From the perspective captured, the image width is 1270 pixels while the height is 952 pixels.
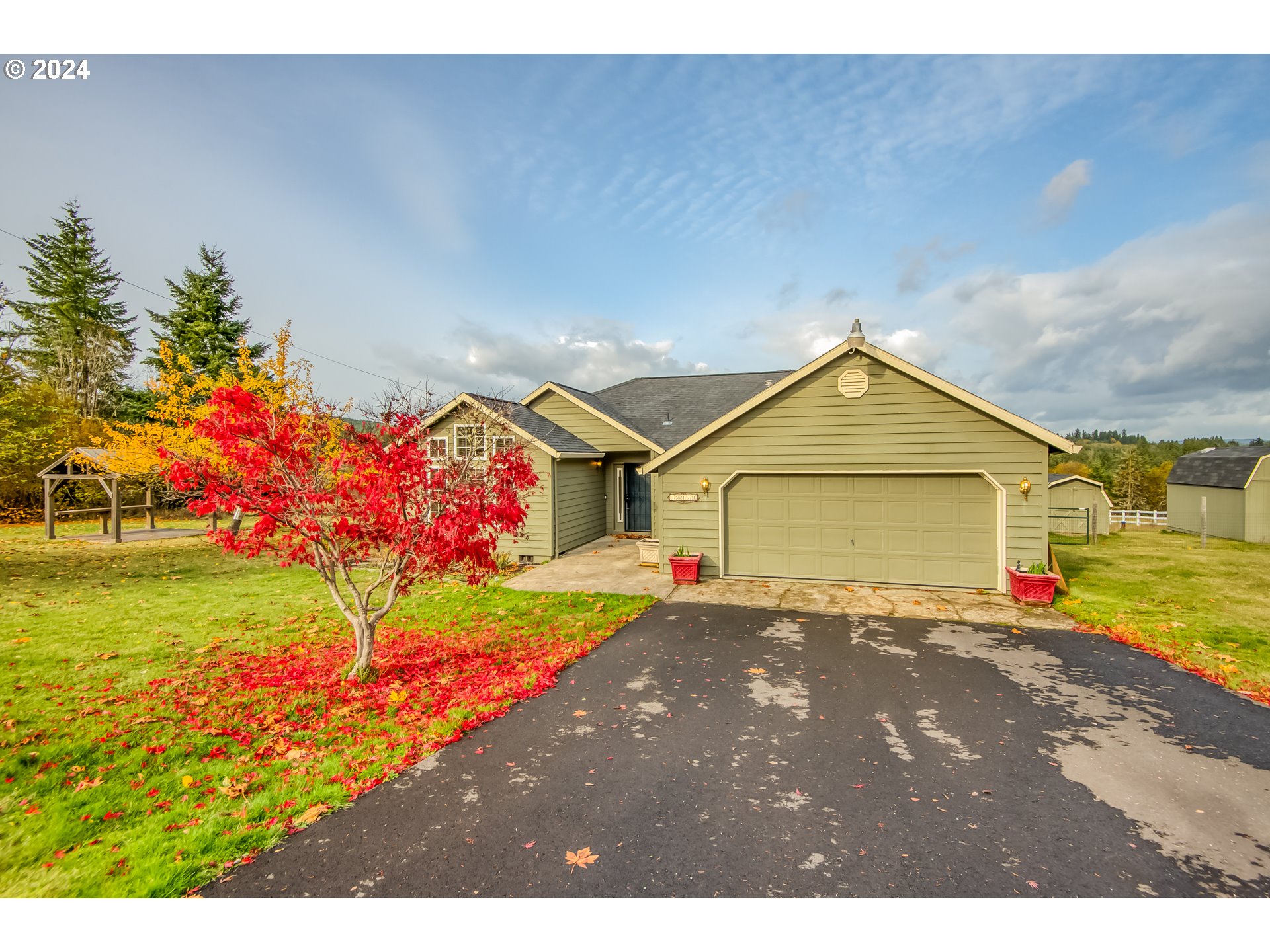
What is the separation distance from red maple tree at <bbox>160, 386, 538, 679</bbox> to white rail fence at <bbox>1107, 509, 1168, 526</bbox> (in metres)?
31.6

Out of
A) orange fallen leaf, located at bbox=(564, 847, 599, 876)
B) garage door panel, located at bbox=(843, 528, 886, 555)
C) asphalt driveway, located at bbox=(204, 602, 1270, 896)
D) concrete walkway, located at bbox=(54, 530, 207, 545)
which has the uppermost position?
garage door panel, located at bbox=(843, 528, 886, 555)

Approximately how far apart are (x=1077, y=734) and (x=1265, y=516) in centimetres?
2225

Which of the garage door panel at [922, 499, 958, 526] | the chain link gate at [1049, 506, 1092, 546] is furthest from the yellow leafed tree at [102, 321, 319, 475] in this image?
the chain link gate at [1049, 506, 1092, 546]

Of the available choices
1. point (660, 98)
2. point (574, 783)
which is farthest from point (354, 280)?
point (574, 783)

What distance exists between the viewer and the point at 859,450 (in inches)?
401

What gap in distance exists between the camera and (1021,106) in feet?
30.9

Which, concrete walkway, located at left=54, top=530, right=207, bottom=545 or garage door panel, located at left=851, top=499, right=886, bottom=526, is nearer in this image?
garage door panel, located at left=851, top=499, right=886, bottom=526

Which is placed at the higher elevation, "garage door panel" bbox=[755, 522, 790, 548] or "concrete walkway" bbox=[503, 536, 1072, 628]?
"garage door panel" bbox=[755, 522, 790, 548]

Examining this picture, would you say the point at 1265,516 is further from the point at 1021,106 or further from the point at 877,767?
the point at 877,767

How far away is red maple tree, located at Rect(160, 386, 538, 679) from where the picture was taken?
527 cm

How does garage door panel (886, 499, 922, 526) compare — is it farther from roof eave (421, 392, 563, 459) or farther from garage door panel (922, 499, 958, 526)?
roof eave (421, 392, 563, 459)

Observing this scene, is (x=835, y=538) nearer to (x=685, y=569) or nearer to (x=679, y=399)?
(x=685, y=569)

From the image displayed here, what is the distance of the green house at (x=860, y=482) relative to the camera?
9.48 m

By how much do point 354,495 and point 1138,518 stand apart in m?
35.4
